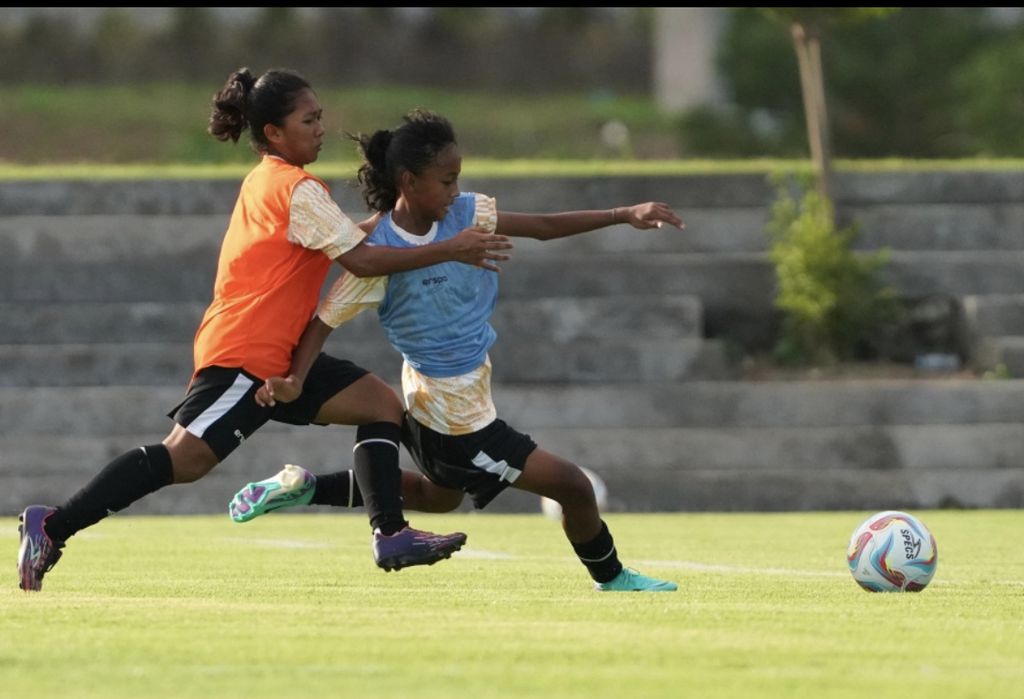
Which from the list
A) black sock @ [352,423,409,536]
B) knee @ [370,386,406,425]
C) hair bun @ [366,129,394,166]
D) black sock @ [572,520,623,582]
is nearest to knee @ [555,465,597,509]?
black sock @ [572,520,623,582]

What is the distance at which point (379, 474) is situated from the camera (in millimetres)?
7422

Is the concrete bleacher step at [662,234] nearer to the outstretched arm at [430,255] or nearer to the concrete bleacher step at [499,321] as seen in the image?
the concrete bleacher step at [499,321]

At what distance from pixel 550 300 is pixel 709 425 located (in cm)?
180

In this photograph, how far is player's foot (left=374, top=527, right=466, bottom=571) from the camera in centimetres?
717

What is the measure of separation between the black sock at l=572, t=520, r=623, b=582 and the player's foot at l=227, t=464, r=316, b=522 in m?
1.03

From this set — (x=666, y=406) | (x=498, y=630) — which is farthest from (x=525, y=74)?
(x=498, y=630)

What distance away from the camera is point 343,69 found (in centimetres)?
5162

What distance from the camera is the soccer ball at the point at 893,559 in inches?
294

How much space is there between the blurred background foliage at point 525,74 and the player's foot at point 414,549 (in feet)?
115

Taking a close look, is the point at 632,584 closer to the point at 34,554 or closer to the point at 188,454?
the point at 188,454

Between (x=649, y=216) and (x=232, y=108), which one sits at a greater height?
(x=232, y=108)

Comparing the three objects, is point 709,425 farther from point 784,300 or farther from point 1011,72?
point 1011,72

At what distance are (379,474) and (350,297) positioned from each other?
24.1 inches

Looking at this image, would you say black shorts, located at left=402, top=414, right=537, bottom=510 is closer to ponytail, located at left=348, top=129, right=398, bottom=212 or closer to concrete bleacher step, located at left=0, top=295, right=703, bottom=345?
ponytail, located at left=348, top=129, right=398, bottom=212
